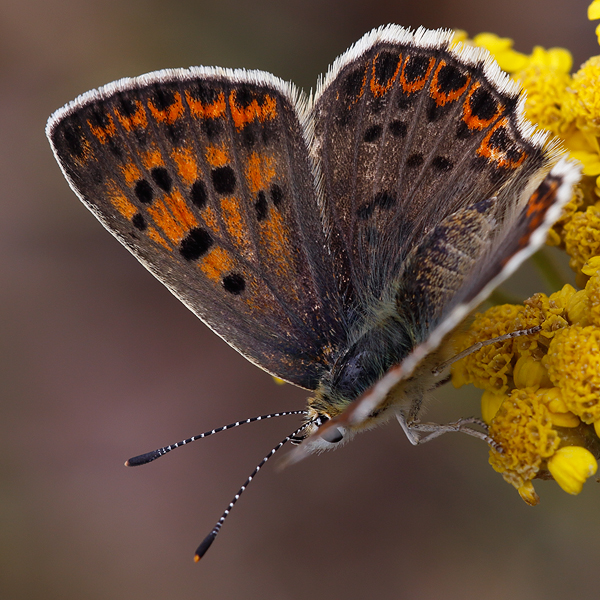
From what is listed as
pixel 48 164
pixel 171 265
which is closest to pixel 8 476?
pixel 48 164

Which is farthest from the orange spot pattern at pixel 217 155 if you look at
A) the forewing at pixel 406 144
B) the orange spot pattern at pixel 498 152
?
the orange spot pattern at pixel 498 152

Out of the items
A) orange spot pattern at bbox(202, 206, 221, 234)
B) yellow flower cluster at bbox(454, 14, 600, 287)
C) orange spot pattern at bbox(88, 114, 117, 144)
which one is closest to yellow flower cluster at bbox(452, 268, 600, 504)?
yellow flower cluster at bbox(454, 14, 600, 287)

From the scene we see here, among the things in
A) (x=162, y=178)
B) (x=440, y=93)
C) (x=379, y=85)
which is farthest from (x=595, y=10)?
(x=162, y=178)

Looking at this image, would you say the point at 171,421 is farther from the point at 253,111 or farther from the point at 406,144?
the point at 406,144

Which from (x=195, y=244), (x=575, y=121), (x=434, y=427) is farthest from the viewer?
(x=575, y=121)

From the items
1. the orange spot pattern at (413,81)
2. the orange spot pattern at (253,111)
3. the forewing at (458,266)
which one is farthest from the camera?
the orange spot pattern at (253,111)

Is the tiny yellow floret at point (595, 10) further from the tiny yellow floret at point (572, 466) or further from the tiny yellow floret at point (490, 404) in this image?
the tiny yellow floret at point (572, 466)

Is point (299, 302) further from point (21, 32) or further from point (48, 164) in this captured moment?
point (21, 32)
